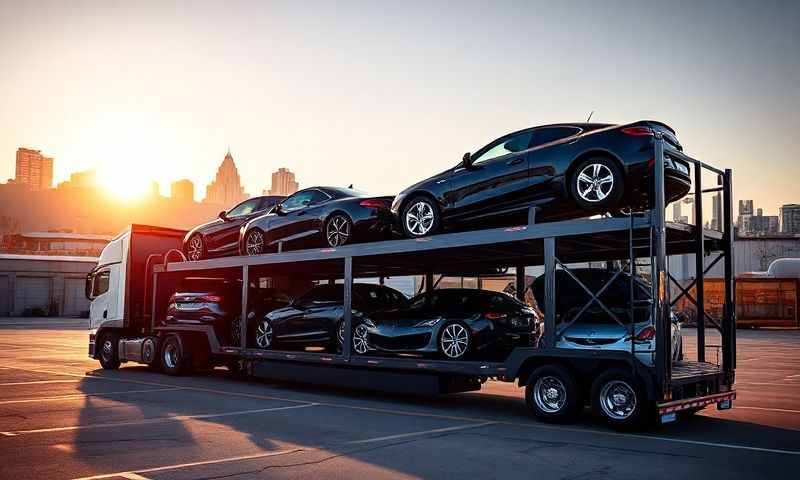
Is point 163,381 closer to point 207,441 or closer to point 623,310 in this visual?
point 207,441

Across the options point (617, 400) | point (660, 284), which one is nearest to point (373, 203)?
point (617, 400)

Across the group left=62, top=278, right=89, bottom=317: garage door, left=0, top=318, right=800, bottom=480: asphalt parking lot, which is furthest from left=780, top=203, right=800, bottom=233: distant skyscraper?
left=0, top=318, right=800, bottom=480: asphalt parking lot

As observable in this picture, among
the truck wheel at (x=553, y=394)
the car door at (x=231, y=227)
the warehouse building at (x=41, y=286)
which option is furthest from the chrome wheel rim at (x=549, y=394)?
the warehouse building at (x=41, y=286)

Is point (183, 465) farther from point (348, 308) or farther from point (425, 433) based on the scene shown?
point (348, 308)

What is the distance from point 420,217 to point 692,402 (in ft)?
15.2

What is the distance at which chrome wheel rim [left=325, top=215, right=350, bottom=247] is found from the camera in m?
12.8

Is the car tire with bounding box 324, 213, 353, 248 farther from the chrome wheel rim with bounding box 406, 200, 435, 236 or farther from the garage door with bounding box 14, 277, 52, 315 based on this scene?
the garage door with bounding box 14, 277, 52, 315

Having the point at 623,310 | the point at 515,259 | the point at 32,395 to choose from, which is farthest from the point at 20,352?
the point at 623,310

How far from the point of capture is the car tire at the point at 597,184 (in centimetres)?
907

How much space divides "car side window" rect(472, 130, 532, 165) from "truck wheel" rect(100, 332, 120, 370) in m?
10.8

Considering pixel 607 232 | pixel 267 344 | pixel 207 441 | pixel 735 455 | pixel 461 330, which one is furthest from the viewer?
pixel 267 344

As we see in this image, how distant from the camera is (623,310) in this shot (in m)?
10.0

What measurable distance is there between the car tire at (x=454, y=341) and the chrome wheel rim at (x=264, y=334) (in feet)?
14.4

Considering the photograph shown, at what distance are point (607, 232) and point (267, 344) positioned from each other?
25.0ft
